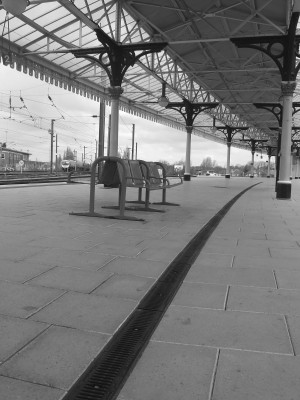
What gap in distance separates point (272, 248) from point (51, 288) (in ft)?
10.1

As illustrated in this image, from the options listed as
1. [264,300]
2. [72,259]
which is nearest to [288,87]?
[72,259]

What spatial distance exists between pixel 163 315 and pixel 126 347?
566 millimetres

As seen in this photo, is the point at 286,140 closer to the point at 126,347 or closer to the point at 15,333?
the point at 126,347

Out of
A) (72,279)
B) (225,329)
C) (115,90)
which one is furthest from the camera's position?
(115,90)

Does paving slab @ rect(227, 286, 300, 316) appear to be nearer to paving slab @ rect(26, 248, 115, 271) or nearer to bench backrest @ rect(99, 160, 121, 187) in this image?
paving slab @ rect(26, 248, 115, 271)

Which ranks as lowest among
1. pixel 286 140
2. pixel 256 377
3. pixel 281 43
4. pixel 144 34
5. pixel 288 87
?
pixel 256 377

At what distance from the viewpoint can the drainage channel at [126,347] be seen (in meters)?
1.90

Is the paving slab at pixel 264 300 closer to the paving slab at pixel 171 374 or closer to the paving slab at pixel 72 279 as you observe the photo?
the paving slab at pixel 171 374

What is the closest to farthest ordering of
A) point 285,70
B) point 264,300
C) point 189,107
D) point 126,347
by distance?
point 126,347 < point 264,300 < point 285,70 < point 189,107

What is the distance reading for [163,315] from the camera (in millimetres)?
2852

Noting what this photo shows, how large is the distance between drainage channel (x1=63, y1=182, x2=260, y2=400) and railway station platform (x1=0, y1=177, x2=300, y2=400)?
0.13ft

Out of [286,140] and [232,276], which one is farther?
[286,140]

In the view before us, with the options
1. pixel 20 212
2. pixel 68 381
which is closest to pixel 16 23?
pixel 20 212

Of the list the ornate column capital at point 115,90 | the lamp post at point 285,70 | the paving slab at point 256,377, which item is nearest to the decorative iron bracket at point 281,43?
the lamp post at point 285,70
